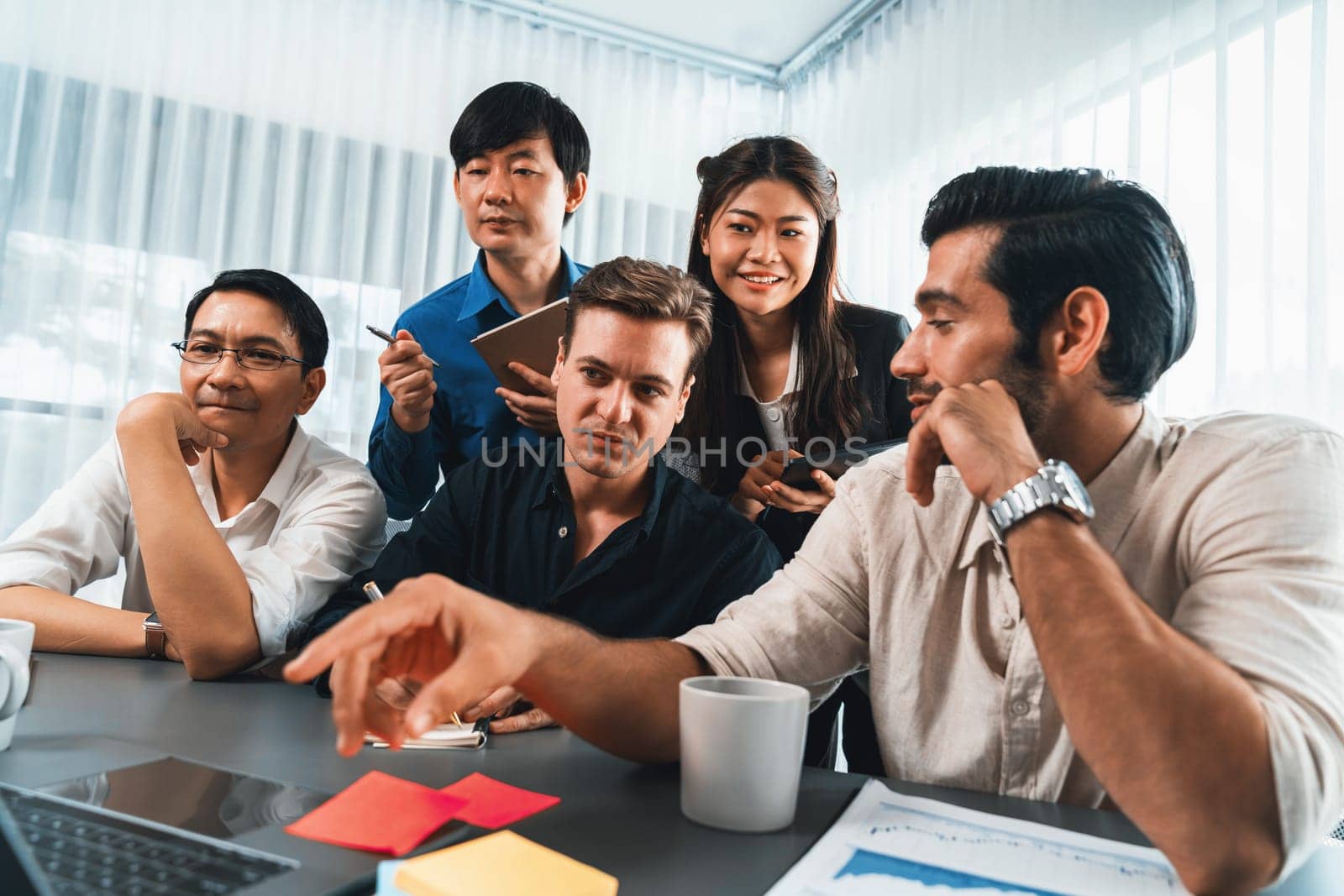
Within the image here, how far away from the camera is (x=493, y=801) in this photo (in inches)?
29.5

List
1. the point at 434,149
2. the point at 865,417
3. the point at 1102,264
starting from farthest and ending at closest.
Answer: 1. the point at 434,149
2. the point at 865,417
3. the point at 1102,264

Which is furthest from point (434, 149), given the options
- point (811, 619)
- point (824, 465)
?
point (811, 619)

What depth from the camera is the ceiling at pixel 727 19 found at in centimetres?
389

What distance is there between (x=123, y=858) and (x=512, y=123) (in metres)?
1.92

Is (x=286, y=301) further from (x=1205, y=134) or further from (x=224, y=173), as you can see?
(x=1205, y=134)

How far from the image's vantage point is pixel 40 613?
1354mm

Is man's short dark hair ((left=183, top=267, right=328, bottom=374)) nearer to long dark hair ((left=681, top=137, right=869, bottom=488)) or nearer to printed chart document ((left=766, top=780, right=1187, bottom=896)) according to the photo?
long dark hair ((left=681, top=137, right=869, bottom=488))

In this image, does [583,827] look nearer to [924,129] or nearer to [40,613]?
[40,613]

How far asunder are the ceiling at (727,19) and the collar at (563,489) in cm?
296

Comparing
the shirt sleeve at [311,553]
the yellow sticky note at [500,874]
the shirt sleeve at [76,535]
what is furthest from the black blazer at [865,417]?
the yellow sticky note at [500,874]

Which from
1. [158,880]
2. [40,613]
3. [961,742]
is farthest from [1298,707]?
[40,613]

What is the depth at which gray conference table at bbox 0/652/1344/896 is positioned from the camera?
2.15 feet

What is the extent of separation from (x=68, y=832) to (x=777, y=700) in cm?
52

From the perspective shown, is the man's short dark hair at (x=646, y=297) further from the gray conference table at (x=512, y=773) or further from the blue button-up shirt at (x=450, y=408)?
the gray conference table at (x=512, y=773)
